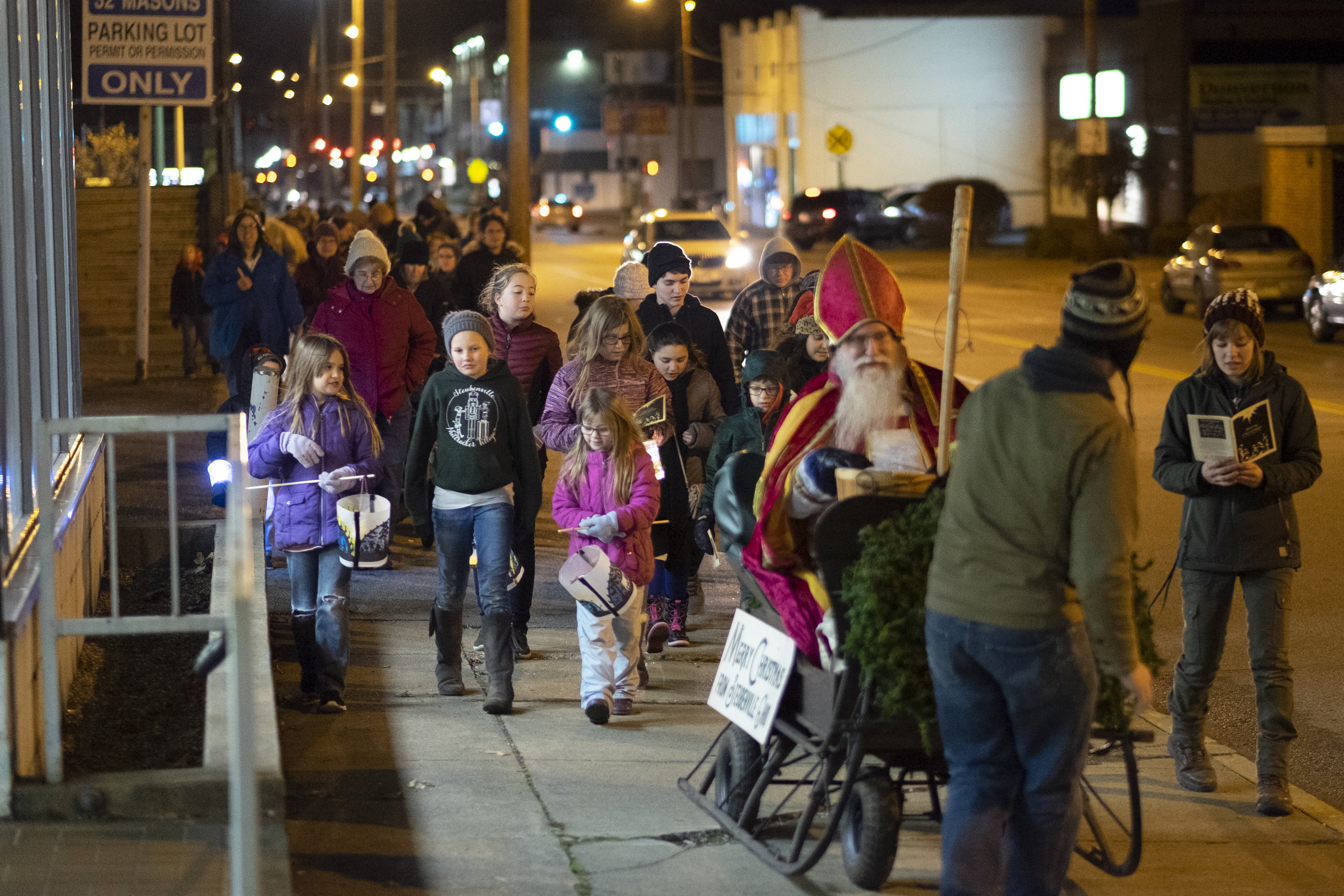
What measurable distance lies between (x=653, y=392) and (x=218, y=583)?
2229 mm

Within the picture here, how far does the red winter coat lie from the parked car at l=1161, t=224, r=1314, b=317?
19.8 m

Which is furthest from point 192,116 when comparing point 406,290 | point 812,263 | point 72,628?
point 72,628

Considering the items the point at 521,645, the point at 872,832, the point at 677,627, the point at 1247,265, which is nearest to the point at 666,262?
the point at 677,627

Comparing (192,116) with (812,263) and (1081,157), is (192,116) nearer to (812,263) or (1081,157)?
(812,263)

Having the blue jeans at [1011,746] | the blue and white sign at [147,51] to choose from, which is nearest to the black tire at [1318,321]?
the blue and white sign at [147,51]

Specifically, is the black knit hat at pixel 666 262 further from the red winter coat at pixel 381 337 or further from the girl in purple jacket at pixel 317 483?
the girl in purple jacket at pixel 317 483

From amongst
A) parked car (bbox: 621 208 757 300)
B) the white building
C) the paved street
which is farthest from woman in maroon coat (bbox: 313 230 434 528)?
the white building

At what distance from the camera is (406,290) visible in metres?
10.5

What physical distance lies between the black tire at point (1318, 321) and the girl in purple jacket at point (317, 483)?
19581mm

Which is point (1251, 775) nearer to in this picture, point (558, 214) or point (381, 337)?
point (381, 337)

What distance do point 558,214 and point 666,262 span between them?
63210mm

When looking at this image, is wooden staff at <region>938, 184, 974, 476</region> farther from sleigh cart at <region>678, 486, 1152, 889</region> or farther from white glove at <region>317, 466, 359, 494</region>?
white glove at <region>317, 466, 359, 494</region>

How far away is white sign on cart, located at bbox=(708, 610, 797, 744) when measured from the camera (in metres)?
5.22

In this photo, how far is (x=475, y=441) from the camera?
7125mm
